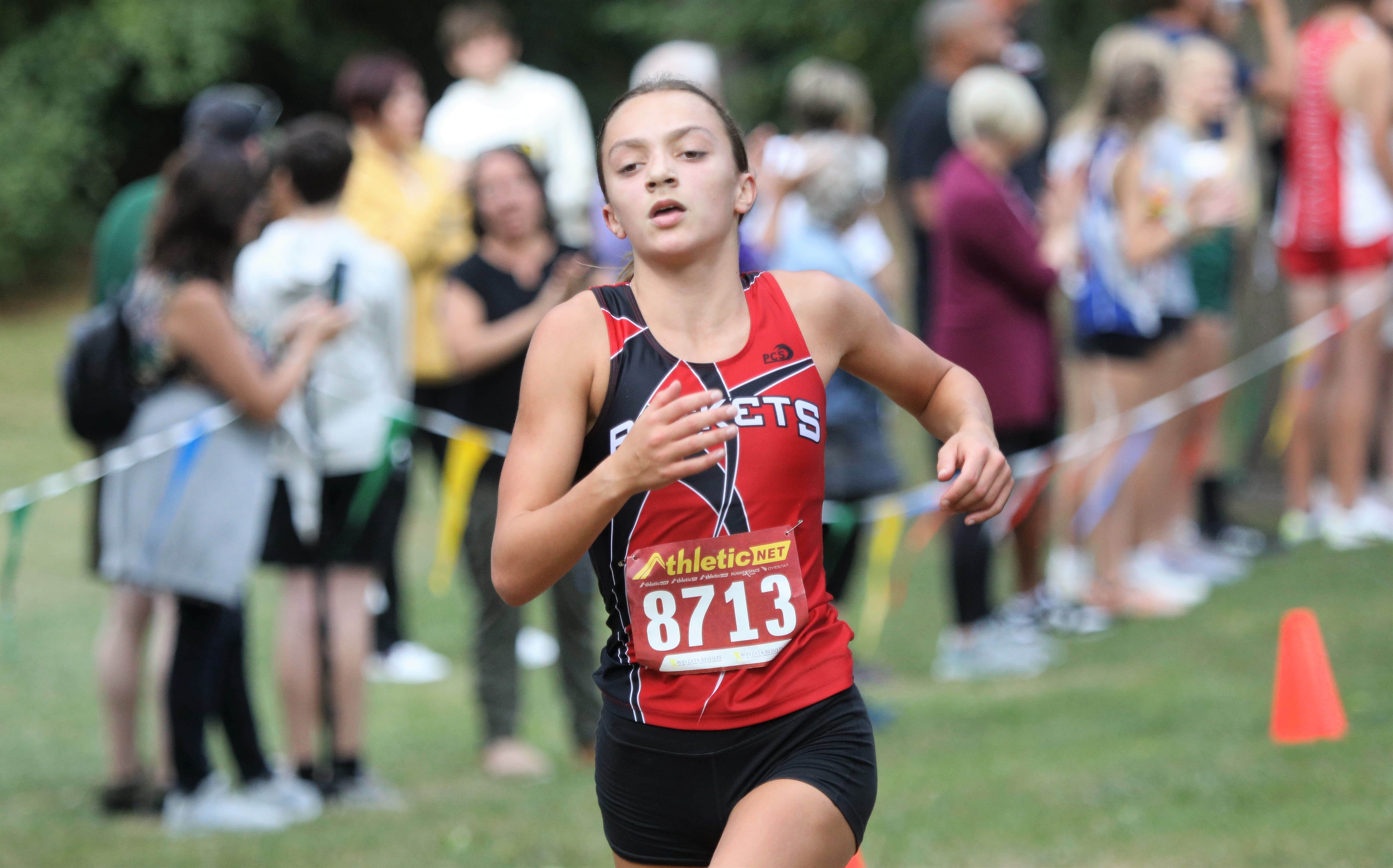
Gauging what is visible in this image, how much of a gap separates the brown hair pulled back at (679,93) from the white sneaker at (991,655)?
4.31 m

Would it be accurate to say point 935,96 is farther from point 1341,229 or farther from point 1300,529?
point 1300,529

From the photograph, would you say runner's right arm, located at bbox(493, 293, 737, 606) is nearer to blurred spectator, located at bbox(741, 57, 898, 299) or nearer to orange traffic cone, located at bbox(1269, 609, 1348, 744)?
orange traffic cone, located at bbox(1269, 609, 1348, 744)

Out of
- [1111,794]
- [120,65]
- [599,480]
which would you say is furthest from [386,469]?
[120,65]

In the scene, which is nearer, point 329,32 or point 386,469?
point 386,469

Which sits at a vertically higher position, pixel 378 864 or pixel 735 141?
pixel 735 141

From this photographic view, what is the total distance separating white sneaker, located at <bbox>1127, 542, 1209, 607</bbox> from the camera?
759 cm

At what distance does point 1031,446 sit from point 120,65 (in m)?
18.9

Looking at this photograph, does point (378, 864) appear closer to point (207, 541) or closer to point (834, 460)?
point (207, 541)

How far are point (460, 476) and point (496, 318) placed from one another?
614 millimetres

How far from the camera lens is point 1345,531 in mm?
8133

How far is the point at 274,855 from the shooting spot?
15.8 feet

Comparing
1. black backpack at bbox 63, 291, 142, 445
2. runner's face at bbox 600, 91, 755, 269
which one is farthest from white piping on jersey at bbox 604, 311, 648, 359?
black backpack at bbox 63, 291, 142, 445

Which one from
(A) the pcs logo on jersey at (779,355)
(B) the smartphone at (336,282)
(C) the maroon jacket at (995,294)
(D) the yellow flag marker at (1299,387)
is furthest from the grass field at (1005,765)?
(A) the pcs logo on jersey at (779,355)

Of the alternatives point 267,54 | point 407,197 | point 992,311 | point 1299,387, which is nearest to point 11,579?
point 407,197
